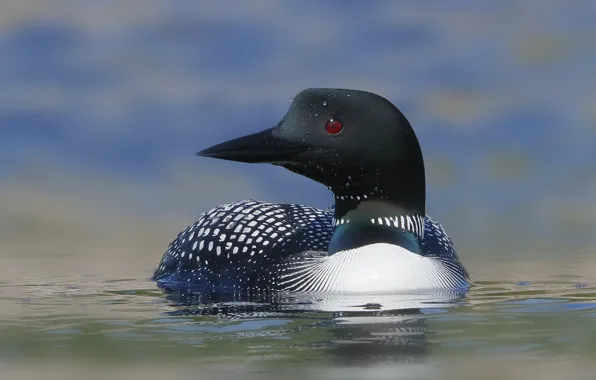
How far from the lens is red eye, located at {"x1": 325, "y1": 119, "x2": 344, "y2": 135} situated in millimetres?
7637

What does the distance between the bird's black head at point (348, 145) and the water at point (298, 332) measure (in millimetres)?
607

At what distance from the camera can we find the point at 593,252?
11.1m

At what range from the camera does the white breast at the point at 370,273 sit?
7.50m

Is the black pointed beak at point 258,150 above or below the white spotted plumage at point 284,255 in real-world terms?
above

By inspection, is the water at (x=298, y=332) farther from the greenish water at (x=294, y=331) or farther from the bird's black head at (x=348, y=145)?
the bird's black head at (x=348, y=145)

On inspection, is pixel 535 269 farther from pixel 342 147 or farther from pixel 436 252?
pixel 342 147

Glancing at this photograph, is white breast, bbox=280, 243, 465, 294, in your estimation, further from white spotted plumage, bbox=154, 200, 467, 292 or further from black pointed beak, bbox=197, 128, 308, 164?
black pointed beak, bbox=197, 128, 308, 164

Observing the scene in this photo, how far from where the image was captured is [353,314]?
22.5 ft

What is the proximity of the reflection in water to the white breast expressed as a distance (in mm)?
66

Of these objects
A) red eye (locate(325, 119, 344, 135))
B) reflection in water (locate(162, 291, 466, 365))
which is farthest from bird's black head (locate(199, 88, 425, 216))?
reflection in water (locate(162, 291, 466, 365))

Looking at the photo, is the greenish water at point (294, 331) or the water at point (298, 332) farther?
the greenish water at point (294, 331)

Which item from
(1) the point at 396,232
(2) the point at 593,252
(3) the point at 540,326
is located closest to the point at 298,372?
(3) the point at 540,326

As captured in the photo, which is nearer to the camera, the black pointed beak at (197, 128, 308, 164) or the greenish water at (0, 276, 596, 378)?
the greenish water at (0, 276, 596, 378)

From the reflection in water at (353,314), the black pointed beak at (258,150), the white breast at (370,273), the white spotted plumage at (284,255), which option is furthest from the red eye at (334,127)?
the reflection in water at (353,314)
